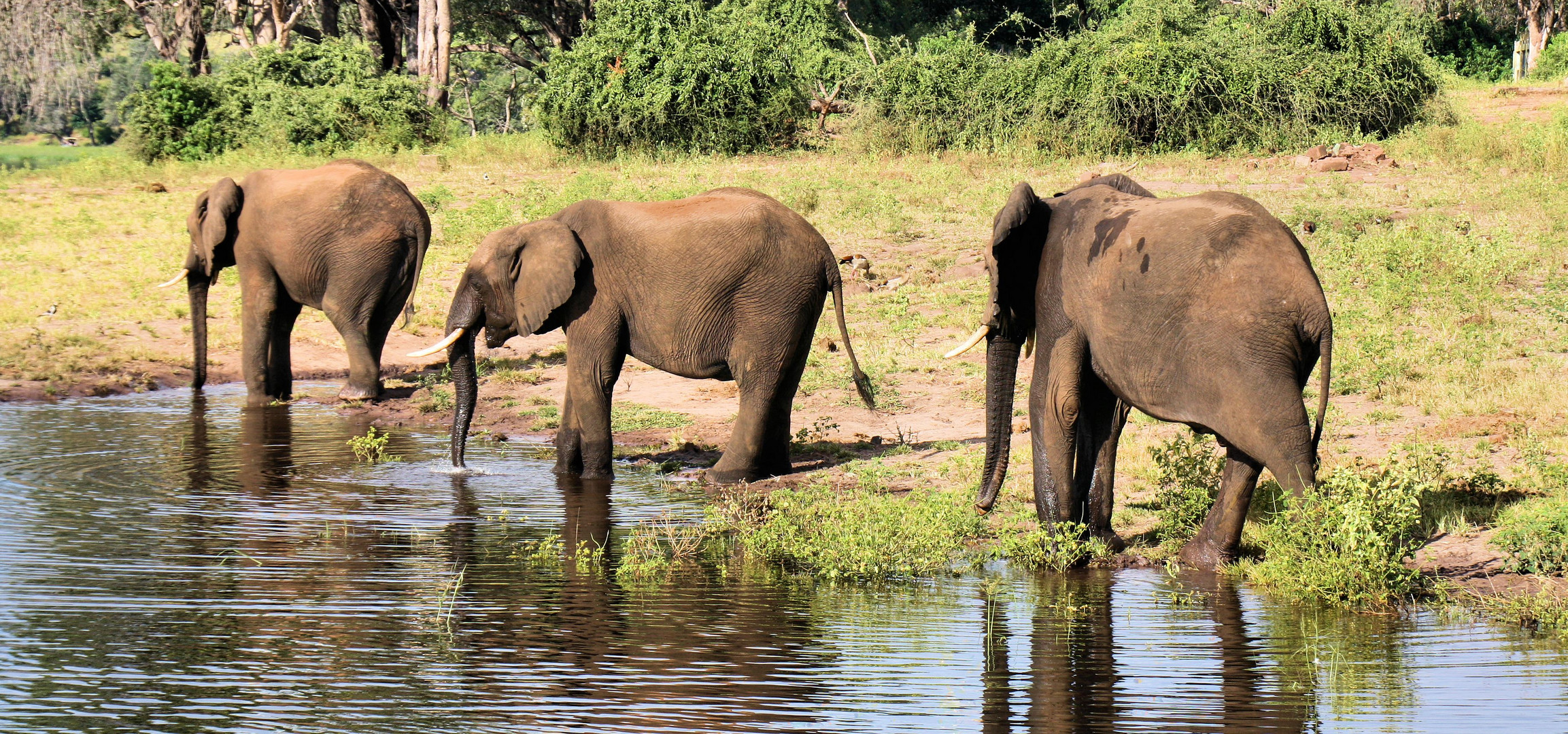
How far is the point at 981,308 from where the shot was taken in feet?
47.8

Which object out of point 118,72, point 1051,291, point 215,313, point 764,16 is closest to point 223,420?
point 215,313

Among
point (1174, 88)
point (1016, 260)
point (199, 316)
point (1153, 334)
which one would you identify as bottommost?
point (199, 316)

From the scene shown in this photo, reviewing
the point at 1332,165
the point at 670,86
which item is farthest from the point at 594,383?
the point at 670,86

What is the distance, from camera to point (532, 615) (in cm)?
691

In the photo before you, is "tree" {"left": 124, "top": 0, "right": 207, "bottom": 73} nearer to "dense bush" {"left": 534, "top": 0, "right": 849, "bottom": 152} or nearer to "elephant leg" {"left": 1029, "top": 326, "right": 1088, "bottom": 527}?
"dense bush" {"left": 534, "top": 0, "right": 849, "bottom": 152}

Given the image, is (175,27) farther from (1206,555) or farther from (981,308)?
(1206,555)

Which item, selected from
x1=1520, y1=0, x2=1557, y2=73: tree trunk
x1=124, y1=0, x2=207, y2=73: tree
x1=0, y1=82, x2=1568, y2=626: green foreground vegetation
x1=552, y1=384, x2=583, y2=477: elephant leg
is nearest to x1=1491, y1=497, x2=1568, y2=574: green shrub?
x1=0, y1=82, x2=1568, y2=626: green foreground vegetation

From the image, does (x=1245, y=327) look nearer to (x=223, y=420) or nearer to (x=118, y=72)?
(x=223, y=420)

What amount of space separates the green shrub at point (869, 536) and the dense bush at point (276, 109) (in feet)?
65.7

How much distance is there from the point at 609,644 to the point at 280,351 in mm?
8108

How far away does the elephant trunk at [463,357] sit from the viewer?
10227 millimetres

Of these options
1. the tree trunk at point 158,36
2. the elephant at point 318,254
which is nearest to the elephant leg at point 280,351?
the elephant at point 318,254

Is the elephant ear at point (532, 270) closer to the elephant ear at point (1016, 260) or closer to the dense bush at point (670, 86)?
the elephant ear at point (1016, 260)

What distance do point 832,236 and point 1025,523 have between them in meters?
9.89
